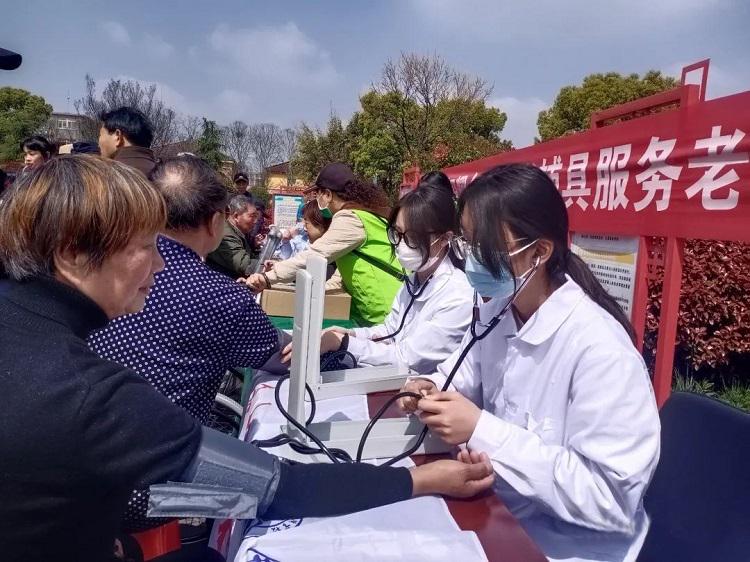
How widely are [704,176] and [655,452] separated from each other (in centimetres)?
101

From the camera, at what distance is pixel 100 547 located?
3.27ft

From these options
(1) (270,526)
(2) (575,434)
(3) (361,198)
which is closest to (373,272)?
(3) (361,198)

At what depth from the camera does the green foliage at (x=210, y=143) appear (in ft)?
96.1

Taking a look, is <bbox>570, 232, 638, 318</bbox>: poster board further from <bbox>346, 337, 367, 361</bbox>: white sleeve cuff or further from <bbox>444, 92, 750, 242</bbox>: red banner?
<bbox>346, 337, 367, 361</bbox>: white sleeve cuff

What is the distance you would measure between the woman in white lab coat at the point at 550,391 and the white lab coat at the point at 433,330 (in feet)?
2.06

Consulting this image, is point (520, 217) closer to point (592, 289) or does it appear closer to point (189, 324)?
point (592, 289)

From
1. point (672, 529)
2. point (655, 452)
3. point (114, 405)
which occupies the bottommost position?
point (672, 529)

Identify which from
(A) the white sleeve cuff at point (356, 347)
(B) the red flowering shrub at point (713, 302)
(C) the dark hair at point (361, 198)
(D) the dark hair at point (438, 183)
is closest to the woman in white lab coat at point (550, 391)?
(A) the white sleeve cuff at point (356, 347)

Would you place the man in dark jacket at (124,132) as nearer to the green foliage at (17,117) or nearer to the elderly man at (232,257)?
the elderly man at (232,257)

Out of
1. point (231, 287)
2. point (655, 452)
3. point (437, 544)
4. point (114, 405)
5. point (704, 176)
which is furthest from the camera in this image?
point (704, 176)

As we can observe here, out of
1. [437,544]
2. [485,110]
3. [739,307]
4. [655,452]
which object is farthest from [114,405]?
[485,110]

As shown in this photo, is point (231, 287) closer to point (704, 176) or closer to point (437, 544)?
point (437, 544)

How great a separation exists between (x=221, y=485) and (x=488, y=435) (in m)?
0.57

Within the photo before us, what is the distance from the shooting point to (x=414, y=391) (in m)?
1.71
